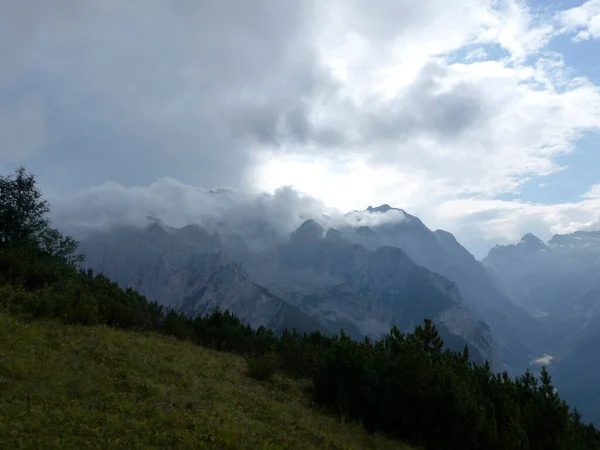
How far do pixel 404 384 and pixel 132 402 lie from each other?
1144 cm

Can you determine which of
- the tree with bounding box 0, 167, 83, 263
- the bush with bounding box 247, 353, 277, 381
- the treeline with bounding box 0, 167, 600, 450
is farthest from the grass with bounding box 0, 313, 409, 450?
the tree with bounding box 0, 167, 83, 263

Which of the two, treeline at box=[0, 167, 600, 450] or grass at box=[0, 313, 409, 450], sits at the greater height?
treeline at box=[0, 167, 600, 450]

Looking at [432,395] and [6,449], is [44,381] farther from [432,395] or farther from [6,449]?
[432,395]

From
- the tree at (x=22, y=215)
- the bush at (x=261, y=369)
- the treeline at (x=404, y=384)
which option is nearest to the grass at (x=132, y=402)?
the bush at (x=261, y=369)

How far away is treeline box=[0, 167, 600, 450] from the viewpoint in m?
17.4

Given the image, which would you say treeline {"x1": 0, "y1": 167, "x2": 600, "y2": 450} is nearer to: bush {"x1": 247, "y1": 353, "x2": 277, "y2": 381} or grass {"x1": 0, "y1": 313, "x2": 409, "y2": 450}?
bush {"x1": 247, "y1": 353, "x2": 277, "y2": 381}

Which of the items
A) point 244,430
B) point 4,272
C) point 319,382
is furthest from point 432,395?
point 4,272

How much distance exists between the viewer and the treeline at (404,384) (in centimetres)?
1739

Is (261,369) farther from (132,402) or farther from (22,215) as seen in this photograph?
(22,215)

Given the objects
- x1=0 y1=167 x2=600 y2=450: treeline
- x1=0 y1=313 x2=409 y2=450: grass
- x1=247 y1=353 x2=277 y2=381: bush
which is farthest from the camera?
x1=247 y1=353 x2=277 y2=381: bush

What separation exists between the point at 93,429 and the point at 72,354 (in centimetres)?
713

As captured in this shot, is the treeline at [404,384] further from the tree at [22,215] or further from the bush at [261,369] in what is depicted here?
the tree at [22,215]

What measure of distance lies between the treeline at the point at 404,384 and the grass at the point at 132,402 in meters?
1.69

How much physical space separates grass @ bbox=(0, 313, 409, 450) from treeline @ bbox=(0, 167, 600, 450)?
5.54 feet
